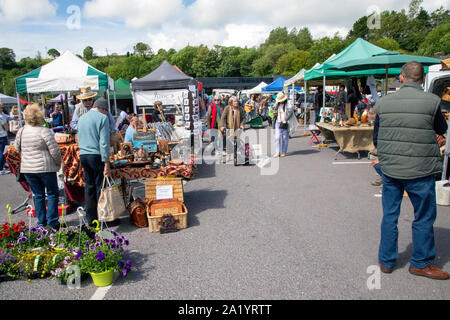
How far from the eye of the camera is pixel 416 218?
3.12 m

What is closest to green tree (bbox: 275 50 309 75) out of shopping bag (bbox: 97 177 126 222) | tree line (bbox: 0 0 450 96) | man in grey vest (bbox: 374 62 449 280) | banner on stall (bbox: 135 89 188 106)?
tree line (bbox: 0 0 450 96)

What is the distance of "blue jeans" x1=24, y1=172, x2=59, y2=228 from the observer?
14.4 ft

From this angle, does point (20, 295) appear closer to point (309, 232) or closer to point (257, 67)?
point (309, 232)

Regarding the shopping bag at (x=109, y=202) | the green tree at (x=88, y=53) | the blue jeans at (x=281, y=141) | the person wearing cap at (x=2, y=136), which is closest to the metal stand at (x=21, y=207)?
the shopping bag at (x=109, y=202)

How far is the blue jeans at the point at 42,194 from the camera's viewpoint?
14.4 feet

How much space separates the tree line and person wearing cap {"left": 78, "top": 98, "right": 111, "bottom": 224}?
51725 mm

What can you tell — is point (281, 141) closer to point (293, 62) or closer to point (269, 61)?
point (293, 62)

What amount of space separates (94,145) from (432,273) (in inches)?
163

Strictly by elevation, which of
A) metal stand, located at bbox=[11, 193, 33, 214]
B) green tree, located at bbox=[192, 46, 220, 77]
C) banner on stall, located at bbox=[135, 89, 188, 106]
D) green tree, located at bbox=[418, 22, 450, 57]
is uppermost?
green tree, located at bbox=[192, 46, 220, 77]

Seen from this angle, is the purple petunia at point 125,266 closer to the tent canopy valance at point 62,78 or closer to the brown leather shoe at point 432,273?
the brown leather shoe at point 432,273

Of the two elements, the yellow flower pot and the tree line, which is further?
the tree line

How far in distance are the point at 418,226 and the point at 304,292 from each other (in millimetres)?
1219

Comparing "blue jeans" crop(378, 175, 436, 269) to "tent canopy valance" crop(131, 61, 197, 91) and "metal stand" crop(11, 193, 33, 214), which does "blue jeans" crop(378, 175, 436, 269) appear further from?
"tent canopy valance" crop(131, 61, 197, 91)
